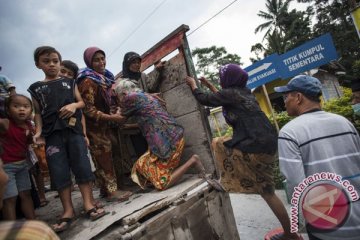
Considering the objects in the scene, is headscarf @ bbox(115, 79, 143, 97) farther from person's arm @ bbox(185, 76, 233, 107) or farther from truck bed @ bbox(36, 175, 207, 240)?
truck bed @ bbox(36, 175, 207, 240)

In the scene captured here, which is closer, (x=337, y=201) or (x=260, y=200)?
(x=337, y=201)

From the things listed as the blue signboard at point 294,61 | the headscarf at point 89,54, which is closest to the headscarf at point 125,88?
the headscarf at point 89,54

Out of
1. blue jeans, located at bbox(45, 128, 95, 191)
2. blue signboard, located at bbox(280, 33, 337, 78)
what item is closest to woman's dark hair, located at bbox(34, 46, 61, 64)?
blue jeans, located at bbox(45, 128, 95, 191)

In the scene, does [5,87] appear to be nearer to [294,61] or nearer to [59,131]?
[59,131]

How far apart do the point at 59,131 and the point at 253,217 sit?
3.11 m

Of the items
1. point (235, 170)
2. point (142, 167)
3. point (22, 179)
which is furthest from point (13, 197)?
point (235, 170)

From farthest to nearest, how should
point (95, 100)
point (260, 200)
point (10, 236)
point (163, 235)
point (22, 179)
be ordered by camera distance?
point (260, 200), point (95, 100), point (22, 179), point (163, 235), point (10, 236)

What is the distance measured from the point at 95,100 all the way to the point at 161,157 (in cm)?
106

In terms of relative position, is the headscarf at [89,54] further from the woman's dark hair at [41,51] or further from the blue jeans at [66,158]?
the blue jeans at [66,158]

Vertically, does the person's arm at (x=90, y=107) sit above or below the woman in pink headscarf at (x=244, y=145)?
above

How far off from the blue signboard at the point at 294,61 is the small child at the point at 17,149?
11.1ft

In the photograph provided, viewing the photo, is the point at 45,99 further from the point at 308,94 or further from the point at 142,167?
the point at 308,94

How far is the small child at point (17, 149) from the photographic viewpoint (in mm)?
2371

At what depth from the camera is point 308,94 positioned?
182cm
